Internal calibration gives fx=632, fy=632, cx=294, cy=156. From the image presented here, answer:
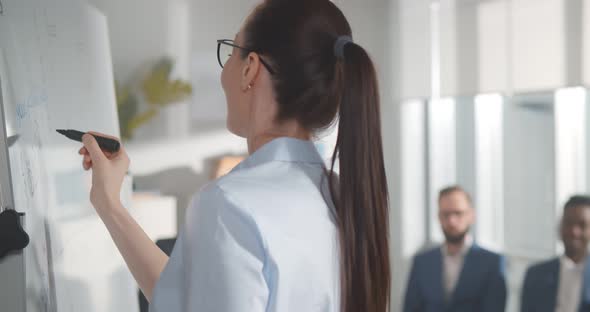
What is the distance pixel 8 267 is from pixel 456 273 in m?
2.97

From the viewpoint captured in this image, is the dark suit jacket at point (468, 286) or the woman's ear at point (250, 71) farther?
the dark suit jacket at point (468, 286)

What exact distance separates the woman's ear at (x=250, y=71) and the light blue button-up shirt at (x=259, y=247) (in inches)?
3.5

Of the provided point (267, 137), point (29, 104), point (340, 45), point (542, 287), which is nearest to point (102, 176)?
point (29, 104)

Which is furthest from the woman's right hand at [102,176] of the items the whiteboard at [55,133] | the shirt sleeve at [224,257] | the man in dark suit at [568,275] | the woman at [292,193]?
the man in dark suit at [568,275]

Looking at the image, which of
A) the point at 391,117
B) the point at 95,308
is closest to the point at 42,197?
the point at 95,308

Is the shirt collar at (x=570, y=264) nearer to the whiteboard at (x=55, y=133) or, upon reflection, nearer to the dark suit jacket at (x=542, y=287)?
the dark suit jacket at (x=542, y=287)

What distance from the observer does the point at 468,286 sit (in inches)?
136

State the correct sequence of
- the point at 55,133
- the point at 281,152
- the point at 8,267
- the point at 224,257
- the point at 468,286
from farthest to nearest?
the point at 468,286
the point at 55,133
the point at 8,267
the point at 281,152
the point at 224,257

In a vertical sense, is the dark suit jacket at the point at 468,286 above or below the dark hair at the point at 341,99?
below

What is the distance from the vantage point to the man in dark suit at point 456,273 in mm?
3455

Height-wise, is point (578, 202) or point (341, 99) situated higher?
point (341, 99)

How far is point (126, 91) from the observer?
3.74 meters

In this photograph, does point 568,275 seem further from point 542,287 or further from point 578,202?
point 578,202

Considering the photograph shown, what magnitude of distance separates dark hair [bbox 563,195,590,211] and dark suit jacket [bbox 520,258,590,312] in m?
0.29
